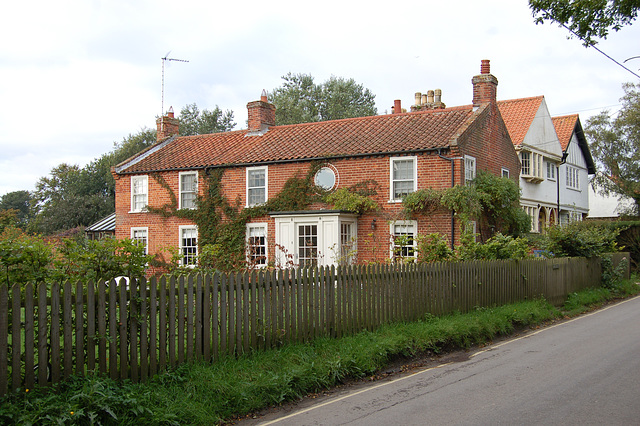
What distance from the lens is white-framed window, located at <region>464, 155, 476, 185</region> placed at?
19469mm

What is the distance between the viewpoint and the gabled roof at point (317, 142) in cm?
1992

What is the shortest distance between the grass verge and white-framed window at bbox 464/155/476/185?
9.40 meters

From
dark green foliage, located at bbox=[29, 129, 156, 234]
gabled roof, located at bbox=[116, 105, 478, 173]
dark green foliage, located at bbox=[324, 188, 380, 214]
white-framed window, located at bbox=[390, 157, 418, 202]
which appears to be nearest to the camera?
white-framed window, located at bbox=[390, 157, 418, 202]

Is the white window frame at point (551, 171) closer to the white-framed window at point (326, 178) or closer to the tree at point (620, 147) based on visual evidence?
the tree at point (620, 147)

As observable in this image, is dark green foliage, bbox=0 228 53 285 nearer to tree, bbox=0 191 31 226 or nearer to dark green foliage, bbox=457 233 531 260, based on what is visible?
dark green foliage, bbox=457 233 531 260

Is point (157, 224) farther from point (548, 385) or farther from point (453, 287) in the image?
point (548, 385)

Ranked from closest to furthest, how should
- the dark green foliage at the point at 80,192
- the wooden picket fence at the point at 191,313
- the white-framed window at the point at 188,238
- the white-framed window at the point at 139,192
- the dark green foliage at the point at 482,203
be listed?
1. the wooden picket fence at the point at 191,313
2. the dark green foliage at the point at 482,203
3. the white-framed window at the point at 188,238
4. the white-framed window at the point at 139,192
5. the dark green foliage at the point at 80,192

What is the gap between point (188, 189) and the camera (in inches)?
930

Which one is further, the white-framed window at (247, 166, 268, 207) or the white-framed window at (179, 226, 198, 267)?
the white-framed window at (179, 226, 198, 267)

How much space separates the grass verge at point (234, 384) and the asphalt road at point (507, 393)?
0.36 metres

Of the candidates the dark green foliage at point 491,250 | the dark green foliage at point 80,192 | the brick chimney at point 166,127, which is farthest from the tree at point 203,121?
the dark green foliage at point 491,250

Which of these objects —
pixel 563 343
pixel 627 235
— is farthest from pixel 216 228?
pixel 627 235

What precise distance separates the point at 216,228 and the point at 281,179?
3.45m

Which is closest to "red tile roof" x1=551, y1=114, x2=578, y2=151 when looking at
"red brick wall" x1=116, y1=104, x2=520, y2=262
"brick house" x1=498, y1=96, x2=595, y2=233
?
"brick house" x1=498, y1=96, x2=595, y2=233
